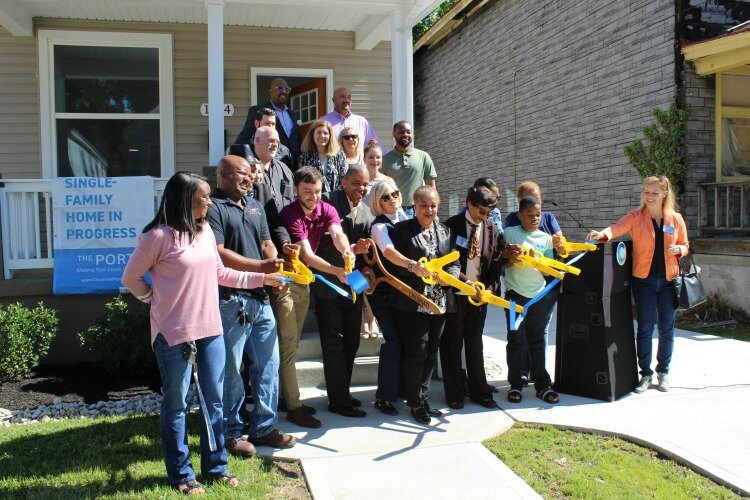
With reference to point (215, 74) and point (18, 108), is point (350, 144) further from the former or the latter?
point (18, 108)

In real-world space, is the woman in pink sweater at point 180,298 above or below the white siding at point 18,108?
below

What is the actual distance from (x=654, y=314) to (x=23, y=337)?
564 cm

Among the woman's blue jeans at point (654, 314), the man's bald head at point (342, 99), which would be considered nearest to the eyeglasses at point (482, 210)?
the woman's blue jeans at point (654, 314)

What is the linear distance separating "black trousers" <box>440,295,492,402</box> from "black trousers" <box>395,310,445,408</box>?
0.19 meters

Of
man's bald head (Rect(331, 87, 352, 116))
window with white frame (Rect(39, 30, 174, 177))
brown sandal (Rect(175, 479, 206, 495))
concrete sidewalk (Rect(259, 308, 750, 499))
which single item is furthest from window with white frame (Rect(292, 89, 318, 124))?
brown sandal (Rect(175, 479, 206, 495))

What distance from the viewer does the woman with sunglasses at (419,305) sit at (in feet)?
15.1

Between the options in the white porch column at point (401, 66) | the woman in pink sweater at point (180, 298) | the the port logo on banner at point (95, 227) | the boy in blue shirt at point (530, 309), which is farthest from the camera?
the white porch column at point (401, 66)

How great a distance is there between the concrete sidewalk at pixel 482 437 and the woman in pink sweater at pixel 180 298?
823 mm

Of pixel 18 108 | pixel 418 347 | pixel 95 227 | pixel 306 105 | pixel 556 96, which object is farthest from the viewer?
pixel 556 96

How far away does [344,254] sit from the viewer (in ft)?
14.0

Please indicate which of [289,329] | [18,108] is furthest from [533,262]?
[18,108]

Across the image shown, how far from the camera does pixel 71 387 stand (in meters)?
5.84

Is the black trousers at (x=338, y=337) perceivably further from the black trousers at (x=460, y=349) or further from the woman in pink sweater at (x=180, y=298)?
the woman in pink sweater at (x=180, y=298)

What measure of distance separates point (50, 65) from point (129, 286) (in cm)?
697
